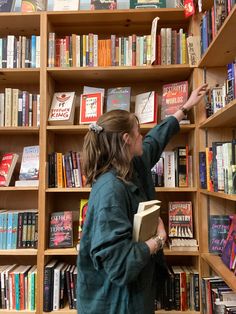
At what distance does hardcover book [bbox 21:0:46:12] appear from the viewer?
1870 millimetres

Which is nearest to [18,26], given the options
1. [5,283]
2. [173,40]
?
[173,40]

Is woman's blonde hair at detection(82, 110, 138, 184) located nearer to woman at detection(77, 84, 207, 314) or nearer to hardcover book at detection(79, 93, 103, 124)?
woman at detection(77, 84, 207, 314)

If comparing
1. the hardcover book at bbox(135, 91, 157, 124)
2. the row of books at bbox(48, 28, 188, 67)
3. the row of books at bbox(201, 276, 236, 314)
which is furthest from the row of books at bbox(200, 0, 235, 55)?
the row of books at bbox(201, 276, 236, 314)

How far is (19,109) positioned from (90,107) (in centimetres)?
45

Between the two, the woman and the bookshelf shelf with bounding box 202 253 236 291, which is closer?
the woman

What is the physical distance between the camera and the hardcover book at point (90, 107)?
72.8 inches

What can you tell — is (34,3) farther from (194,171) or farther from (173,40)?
(194,171)

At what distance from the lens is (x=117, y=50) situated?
6.08ft

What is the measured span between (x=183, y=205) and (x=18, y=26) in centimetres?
162

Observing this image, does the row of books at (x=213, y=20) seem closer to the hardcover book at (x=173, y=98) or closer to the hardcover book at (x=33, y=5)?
the hardcover book at (x=173, y=98)

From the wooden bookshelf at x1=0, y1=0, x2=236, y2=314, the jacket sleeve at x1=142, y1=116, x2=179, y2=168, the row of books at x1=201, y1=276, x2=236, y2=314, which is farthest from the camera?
the wooden bookshelf at x1=0, y1=0, x2=236, y2=314

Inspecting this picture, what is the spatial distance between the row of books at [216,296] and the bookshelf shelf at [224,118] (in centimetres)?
85

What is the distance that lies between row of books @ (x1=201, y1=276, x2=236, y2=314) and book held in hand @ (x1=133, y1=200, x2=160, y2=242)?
1.90 feet

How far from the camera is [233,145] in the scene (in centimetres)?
127
